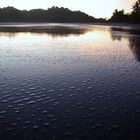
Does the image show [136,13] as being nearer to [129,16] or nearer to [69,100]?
[129,16]

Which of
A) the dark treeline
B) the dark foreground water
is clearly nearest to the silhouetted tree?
the dark treeline

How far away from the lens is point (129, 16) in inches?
6599

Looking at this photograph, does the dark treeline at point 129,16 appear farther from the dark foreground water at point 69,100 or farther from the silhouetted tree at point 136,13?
the dark foreground water at point 69,100

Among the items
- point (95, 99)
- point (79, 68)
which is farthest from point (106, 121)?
point (79, 68)

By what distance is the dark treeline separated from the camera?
497ft

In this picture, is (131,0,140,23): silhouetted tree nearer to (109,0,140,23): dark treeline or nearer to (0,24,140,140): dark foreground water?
(109,0,140,23): dark treeline

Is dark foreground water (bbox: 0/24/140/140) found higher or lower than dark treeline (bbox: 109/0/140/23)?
lower

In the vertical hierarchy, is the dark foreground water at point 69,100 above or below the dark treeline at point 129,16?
below

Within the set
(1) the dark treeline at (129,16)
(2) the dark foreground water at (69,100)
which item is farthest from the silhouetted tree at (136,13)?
(2) the dark foreground water at (69,100)

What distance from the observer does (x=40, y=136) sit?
14.9m

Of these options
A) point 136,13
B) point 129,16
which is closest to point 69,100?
point 136,13

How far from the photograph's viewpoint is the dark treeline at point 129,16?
151375 mm

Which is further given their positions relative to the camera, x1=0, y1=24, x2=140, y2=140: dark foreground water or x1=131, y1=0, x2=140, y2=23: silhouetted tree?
x1=131, y1=0, x2=140, y2=23: silhouetted tree

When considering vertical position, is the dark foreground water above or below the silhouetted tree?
below
